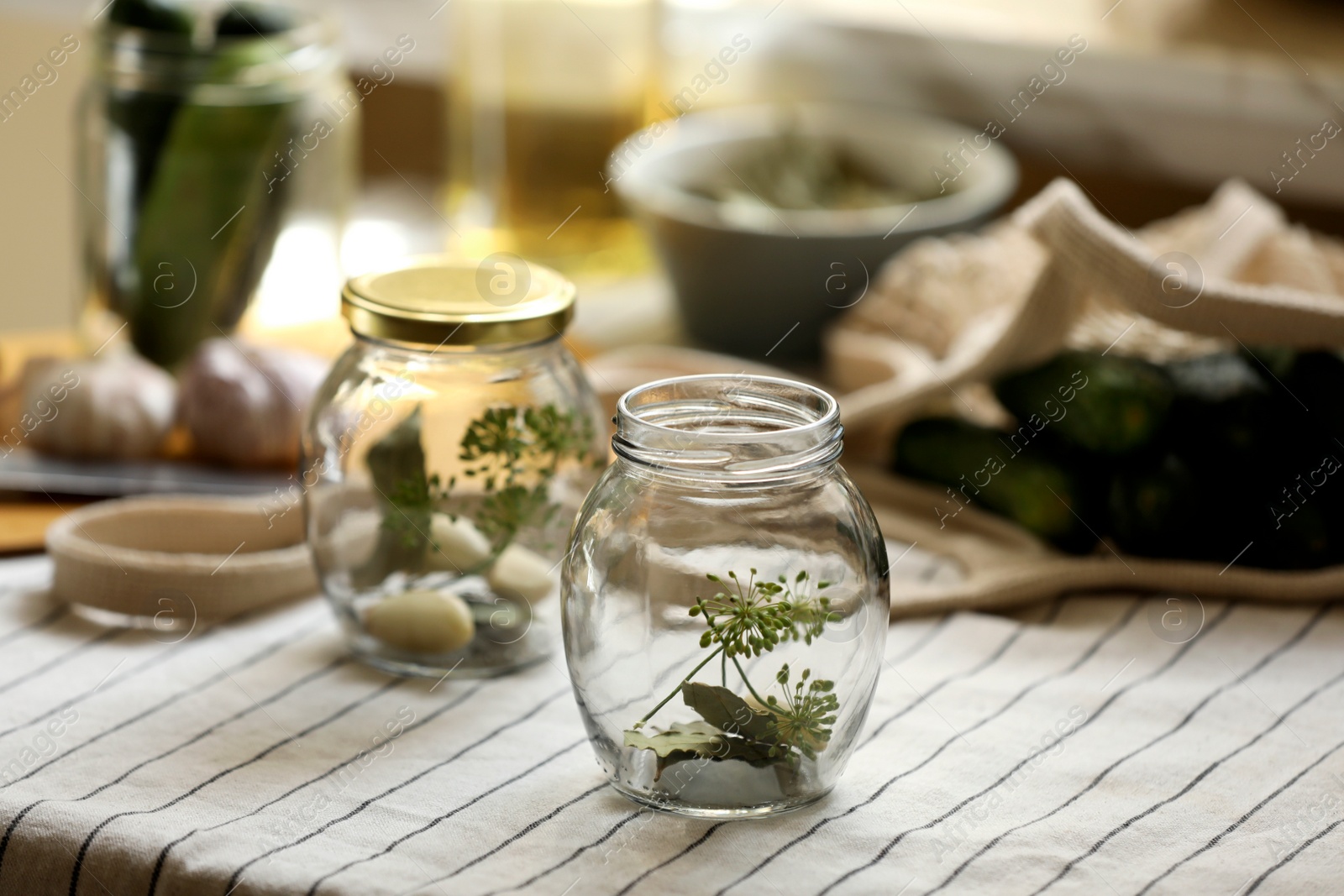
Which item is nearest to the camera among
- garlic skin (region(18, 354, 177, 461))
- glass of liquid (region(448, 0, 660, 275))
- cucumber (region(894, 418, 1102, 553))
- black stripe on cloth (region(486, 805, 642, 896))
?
black stripe on cloth (region(486, 805, 642, 896))

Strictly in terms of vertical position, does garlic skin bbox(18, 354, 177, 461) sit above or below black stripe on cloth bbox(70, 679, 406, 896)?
above

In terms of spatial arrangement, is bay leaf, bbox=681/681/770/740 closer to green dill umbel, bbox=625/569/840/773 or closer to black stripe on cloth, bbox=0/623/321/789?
green dill umbel, bbox=625/569/840/773

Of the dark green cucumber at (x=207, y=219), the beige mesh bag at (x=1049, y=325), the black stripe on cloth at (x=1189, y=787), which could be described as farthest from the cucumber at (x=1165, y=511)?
the dark green cucumber at (x=207, y=219)

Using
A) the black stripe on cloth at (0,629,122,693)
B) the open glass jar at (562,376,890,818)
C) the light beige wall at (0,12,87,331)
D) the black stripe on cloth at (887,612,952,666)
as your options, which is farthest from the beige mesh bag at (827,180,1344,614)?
the light beige wall at (0,12,87,331)

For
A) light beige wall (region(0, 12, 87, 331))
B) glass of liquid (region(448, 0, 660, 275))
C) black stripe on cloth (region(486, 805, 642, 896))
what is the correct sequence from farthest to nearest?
1. light beige wall (region(0, 12, 87, 331))
2. glass of liquid (region(448, 0, 660, 275))
3. black stripe on cloth (region(486, 805, 642, 896))

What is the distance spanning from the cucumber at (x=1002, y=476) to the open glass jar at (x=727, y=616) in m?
0.29

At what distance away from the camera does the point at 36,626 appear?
80 cm

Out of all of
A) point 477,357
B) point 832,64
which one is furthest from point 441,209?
point 477,357

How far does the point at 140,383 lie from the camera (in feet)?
3.34

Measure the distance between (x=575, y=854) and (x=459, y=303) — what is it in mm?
288

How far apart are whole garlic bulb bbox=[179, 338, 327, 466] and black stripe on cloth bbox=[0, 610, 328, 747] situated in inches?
8.3

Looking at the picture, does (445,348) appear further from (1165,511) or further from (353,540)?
(1165,511)

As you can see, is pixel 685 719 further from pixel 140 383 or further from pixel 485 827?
pixel 140 383

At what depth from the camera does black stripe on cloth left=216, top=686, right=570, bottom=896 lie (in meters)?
0.57
